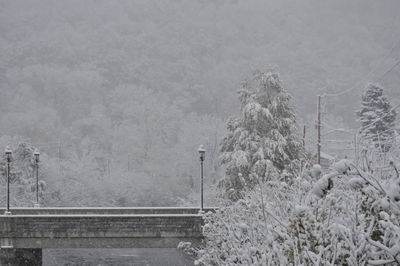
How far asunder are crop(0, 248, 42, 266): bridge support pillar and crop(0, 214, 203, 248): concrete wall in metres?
0.68

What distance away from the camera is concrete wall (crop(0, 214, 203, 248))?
17281 mm

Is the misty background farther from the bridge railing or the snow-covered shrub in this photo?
the snow-covered shrub

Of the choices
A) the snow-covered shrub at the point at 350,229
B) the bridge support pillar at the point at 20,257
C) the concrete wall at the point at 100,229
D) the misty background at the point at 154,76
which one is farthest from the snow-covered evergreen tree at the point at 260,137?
the snow-covered shrub at the point at 350,229

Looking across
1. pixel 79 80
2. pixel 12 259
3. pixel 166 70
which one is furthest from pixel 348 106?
pixel 12 259

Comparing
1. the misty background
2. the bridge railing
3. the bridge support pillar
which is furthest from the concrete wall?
the misty background

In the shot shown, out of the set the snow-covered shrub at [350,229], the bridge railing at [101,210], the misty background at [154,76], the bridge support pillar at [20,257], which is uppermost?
the misty background at [154,76]

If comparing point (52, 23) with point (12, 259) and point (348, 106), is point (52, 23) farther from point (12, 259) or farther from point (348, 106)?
point (12, 259)

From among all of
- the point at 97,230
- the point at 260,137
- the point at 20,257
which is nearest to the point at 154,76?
the point at 260,137

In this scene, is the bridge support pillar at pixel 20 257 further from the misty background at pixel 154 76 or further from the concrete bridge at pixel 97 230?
the misty background at pixel 154 76

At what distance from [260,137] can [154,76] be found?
2225 inches

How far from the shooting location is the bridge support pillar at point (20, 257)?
17.7 m

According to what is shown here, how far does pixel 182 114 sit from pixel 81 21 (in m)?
49.4

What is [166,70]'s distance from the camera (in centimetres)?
7950

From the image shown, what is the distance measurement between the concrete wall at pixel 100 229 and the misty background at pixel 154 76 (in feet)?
44.2
